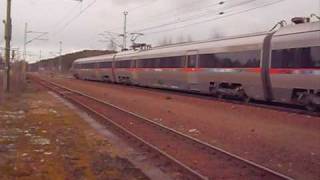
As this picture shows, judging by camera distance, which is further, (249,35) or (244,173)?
(249,35)

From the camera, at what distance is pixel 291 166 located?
10734 millimetres

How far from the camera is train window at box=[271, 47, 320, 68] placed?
18531 mm

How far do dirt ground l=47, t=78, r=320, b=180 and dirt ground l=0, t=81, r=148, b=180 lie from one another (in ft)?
9.26

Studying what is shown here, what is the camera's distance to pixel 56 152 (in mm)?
12258

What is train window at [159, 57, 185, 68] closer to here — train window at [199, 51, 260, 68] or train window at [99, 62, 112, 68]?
train window at [199, 51, 260, 68]

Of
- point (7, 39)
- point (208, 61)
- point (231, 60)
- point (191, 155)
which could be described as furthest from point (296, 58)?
point (7, 39)

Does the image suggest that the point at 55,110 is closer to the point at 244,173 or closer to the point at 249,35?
the point at 249,35

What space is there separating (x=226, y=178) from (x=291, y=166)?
1629 mm

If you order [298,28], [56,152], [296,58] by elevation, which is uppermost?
[298,28]

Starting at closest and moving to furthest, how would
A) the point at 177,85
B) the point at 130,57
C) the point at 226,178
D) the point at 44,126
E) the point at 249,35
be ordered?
the point at 226,178, the point at 44,126, the point at 249,35, the point at 177,85, the point at 130,57

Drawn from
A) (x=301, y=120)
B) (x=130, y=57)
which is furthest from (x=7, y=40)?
A: (x=301, y=120)

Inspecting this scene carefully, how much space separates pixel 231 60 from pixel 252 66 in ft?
7.67

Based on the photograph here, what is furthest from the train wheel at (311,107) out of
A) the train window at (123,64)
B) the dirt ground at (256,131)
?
the train window at (123,64)

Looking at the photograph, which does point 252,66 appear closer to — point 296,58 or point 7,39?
point 296,58
